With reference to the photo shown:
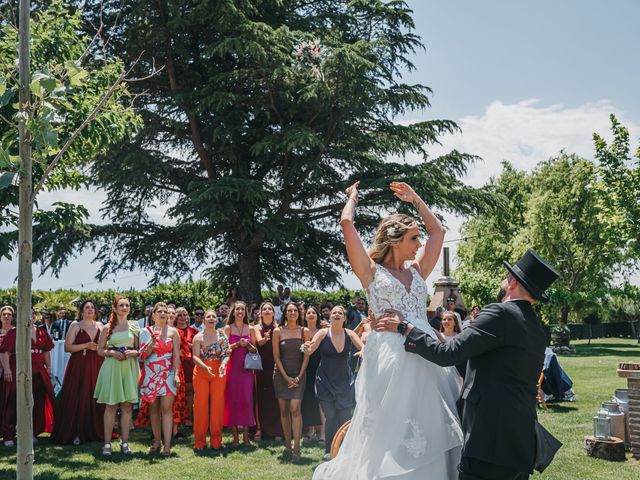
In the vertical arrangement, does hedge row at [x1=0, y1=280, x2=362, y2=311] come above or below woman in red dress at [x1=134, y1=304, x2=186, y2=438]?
above

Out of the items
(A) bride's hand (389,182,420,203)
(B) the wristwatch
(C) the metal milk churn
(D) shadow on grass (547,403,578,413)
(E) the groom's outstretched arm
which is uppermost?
(A) bride's hand (389,182,420,203)

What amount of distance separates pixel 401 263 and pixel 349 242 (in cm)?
40

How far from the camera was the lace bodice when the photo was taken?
376 centimetres

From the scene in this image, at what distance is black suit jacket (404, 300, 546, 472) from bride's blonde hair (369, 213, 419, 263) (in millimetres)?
638

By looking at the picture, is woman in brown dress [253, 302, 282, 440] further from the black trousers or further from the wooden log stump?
the black trousers

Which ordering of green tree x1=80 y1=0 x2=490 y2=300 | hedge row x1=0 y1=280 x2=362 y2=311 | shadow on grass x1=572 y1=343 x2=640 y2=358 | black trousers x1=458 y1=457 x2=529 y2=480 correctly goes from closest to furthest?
black trousers x1=458 y1=457 x2=529 y2=480 < green tree x1=80 y1=0 x2=490 y2=300 < hedge row x1=0 y1=280 x2=362 y2=311 < shadow on grass x1=572 y1=343 x2=640 y2=358

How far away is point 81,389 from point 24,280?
699cm

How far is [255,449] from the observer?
9562 mm

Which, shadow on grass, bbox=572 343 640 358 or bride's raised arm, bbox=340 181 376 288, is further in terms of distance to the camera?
shadow on grass, bbox=572 343 640 358

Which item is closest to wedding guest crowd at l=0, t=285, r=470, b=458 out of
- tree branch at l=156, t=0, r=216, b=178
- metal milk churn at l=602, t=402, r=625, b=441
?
metal milk churn at l=602, t=402, r=625, b=441

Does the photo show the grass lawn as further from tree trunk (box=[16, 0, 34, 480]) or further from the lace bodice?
the lace bodice

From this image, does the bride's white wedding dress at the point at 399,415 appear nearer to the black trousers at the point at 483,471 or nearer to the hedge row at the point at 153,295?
the black trousers at the point at 483,471

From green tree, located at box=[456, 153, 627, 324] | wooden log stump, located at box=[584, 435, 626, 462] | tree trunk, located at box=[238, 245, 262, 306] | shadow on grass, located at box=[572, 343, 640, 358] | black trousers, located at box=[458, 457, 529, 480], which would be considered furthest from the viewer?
green tree, located at box=[456, 153, 627, 324]

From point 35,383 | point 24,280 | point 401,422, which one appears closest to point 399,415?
point 401,422
